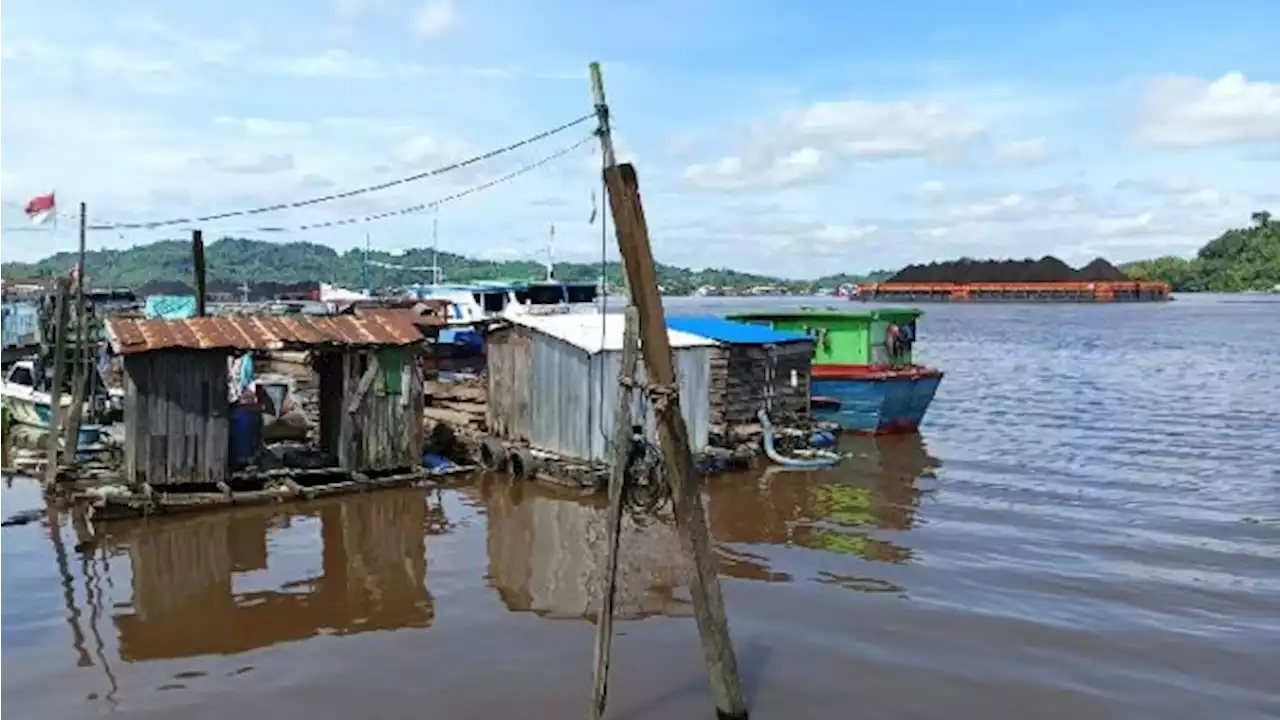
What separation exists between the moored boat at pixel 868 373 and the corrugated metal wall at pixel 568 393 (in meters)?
6.54

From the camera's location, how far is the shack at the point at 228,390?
1700 cm

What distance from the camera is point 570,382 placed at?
19938mm

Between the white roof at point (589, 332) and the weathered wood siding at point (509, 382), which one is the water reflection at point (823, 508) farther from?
the weathered wood siding at point (509, 382)

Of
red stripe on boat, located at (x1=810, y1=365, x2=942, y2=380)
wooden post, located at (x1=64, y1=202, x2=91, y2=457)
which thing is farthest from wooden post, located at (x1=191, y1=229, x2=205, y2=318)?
red stripe on boat, located at (x1=810, y1=365, x2=942, y2=380)

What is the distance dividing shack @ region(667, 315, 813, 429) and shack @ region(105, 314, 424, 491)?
627 centimetres

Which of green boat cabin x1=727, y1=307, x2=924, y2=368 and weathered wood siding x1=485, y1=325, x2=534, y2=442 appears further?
green boat cabin x1=727, y1=307, x2=924, y2=368

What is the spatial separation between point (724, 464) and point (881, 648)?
387 inches

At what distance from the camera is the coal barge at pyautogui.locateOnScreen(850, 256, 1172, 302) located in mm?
133000

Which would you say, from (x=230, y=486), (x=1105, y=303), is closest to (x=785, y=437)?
(x=230, y=486)

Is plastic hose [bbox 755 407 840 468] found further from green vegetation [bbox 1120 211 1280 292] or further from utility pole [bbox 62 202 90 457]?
green vegetation [bbox 1120 211 1280 292]

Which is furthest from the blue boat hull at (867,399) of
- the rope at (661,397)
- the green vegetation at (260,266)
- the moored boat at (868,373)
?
the green vegetation at (260,266)

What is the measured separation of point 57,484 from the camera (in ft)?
59.3

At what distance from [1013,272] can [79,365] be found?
138285 millimetres

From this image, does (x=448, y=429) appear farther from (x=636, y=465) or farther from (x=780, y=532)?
(x=636, y=465)
